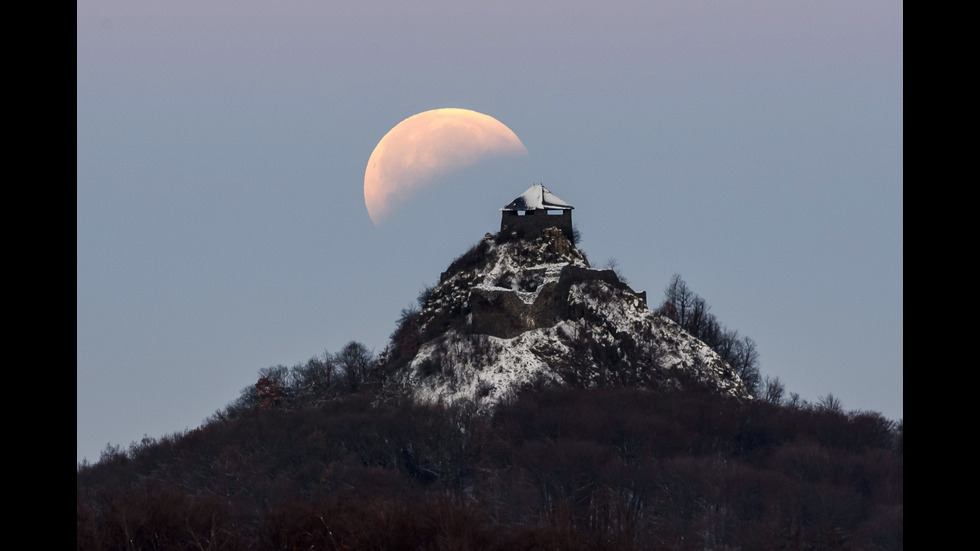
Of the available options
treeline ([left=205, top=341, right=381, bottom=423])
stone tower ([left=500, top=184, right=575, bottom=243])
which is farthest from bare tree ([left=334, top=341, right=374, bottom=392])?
stone tower ([left=500, top=184, right=575, bottom=243])

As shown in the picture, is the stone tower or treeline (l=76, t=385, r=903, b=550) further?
the stone tower

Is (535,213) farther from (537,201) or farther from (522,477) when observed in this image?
(522,477)

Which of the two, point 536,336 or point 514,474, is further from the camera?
point 536,336

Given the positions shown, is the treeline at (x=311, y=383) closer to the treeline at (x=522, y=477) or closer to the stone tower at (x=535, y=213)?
the treeline at (x=522, y=477)

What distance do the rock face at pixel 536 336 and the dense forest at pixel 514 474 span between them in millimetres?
1546

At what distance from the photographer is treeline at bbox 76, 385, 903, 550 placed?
36906mm

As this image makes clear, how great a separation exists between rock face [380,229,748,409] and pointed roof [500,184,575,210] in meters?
1.96

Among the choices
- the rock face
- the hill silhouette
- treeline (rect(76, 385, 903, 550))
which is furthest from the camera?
Answer: the rock face

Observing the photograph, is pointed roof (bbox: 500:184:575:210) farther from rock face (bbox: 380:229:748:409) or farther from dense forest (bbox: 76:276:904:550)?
dense forest (bbox: 76:276:904:550)

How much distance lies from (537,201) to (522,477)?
2336 cm

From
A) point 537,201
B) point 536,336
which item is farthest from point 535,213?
point 536,336

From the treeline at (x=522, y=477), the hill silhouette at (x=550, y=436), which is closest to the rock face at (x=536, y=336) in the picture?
the hill silhouette at (x=550, y=436)

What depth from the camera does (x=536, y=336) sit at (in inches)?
2687
